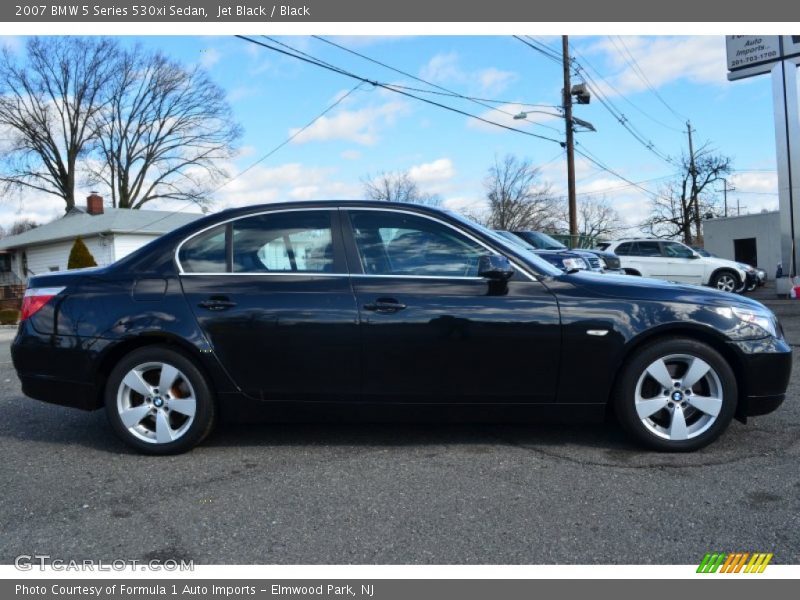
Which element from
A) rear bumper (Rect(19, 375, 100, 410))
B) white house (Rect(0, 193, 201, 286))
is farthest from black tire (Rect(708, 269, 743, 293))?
white house (Rect(0, 193, 201, 286))

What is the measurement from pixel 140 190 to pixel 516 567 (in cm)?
5226

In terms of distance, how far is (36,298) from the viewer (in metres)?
4.27

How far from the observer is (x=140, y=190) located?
49.7 metres

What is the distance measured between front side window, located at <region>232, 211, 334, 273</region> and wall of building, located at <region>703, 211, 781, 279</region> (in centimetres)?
2879

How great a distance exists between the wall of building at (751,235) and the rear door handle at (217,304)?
2924cm

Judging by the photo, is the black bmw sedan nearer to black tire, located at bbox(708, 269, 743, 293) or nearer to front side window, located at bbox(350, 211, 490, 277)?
→ front side window, located at bbox(350, 211, 490, 277)

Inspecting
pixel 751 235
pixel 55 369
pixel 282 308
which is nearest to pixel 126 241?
pixel 751 235

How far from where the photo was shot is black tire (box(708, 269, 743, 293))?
1764 cm

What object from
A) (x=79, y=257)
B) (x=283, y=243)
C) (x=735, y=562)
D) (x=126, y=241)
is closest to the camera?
(x=735, y=562)

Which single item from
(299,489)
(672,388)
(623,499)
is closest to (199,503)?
(299,489)

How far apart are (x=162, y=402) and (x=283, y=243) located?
126cm

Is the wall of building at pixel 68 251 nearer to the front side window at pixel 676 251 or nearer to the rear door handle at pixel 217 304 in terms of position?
the front side window at pixel 676 251

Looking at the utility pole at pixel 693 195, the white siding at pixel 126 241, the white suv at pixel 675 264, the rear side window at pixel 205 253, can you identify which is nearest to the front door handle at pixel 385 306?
the rear side window at pixel 205 253

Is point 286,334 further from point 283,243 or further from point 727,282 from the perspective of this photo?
point 727,282
